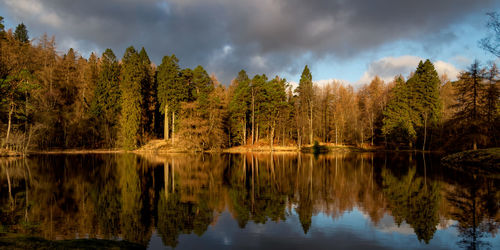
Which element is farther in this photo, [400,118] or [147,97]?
[147,97]

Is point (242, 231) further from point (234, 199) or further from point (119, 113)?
point (119, 113)

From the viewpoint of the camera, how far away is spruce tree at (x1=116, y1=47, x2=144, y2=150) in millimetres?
51375

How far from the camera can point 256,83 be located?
58250mm

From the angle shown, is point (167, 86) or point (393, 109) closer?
point (167, 86)

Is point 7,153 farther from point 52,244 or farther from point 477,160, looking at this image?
point 477,160

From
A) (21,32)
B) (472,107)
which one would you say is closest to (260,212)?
(472,107)

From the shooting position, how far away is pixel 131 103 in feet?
170

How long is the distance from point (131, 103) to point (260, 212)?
44.9 metres

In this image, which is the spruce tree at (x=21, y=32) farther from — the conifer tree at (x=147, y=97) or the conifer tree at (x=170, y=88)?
the conifer tree at (x=170, y=88)

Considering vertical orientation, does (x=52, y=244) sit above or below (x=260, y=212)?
above

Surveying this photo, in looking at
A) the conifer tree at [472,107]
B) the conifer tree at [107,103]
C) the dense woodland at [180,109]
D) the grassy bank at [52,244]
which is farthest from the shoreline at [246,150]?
the grassy bank at [52,244]

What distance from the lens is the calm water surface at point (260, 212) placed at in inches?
371

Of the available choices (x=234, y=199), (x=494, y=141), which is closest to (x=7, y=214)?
(x=234, y=199)

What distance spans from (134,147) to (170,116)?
8.31 metres
